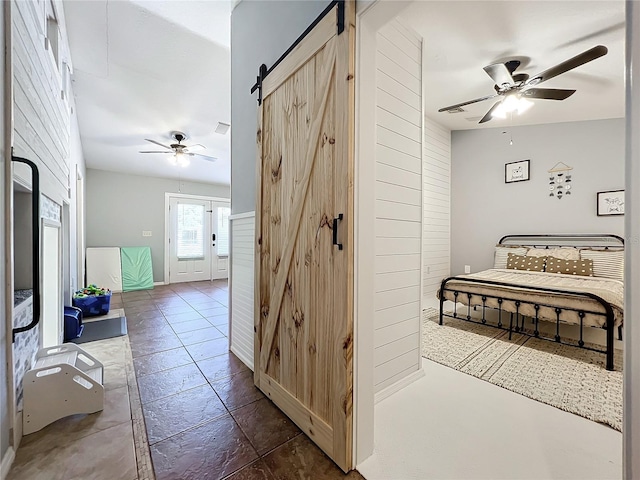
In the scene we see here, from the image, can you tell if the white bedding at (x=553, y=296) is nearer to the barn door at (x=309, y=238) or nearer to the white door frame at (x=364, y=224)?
the white door frame at (x=364, y=224)

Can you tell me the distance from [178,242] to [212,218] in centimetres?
104

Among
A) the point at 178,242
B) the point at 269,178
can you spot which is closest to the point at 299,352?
the point at 269,178

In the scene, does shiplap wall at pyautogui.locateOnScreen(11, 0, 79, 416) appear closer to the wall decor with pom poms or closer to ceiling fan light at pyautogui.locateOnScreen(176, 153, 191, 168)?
ceiling fan light at pyautogui.locateOnScreen(176, 153, 191, 168)

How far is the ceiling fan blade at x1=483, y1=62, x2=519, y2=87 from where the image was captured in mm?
2520

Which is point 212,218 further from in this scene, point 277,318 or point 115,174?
point 277,318

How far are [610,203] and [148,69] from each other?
6.08 m

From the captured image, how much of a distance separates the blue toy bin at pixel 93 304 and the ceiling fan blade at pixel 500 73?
5.41m

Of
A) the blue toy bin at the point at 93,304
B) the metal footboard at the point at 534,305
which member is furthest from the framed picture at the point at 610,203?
the blue toy bin at the point at 93,304

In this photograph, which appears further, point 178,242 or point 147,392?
point 178,242

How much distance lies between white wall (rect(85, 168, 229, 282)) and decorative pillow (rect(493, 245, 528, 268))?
7.03m

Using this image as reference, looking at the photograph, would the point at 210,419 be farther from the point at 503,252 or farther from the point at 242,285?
the point at 503,252

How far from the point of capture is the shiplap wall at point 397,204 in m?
Answer: 1.84

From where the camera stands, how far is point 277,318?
1812 millimetres

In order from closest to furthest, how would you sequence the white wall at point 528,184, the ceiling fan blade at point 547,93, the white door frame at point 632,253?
the white door frame at point 632,253
the ceiling fan blade at point 547,93
the white wall at point 528,184
